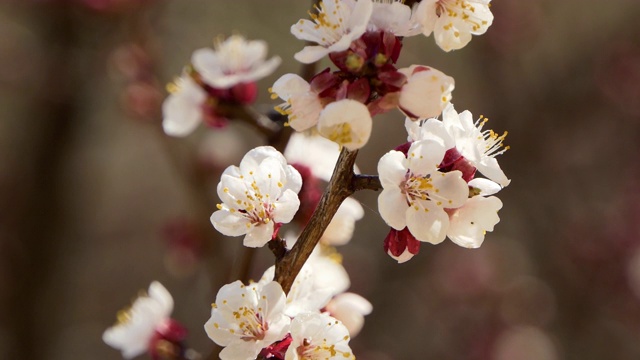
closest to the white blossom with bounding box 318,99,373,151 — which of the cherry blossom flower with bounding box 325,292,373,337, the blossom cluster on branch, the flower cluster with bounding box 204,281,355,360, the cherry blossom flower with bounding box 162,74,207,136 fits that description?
the blossom cluster on branch

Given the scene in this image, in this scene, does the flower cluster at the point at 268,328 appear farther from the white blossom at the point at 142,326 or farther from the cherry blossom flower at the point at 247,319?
the white blossom at the point at 142,326

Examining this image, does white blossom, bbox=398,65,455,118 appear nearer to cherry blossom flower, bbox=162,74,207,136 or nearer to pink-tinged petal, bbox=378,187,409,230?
pink-tinged petal, bbox=378,187,409,230

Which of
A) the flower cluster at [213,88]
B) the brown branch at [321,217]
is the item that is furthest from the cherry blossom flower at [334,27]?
the flower cluster at [213,88]

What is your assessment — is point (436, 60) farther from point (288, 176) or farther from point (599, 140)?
point (288, 176)

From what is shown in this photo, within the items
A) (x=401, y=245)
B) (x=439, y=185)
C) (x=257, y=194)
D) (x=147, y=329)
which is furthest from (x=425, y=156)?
(x=147, y=329)

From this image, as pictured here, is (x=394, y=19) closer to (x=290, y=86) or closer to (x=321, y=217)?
(x=290, y=86)
